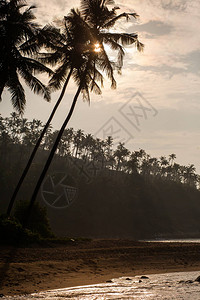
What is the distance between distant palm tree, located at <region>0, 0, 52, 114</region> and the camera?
58.6 feet

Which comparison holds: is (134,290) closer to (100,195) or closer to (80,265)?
(80,265)

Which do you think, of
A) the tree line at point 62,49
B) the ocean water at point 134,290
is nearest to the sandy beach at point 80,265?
the ocean water at point 134,290

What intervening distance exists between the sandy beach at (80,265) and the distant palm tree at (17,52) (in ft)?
34.0

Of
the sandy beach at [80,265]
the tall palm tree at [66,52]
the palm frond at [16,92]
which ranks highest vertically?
the tall palm tree at [66,52]

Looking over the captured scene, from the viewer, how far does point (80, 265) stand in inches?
427

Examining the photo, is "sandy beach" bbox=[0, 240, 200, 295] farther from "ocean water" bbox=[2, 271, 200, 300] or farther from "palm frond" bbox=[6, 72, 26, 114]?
"palm frond" bbox=[6, 72, 26, 114]

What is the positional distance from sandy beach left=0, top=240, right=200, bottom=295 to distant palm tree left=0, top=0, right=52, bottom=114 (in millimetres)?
10349

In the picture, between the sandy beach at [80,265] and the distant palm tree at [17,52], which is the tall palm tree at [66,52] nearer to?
the distant palm tree at [17,52]

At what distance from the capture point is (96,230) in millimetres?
77000

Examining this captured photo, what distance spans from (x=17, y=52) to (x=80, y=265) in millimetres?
13850

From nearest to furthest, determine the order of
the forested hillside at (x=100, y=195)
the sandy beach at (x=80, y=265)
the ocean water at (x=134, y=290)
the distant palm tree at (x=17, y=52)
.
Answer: the ocean water at (x=134, y=290) < the sandy beach at (x=80, y=265) < the distant palm tree at (x=17, y=52) < the forested hillside at (x=100, y=195)

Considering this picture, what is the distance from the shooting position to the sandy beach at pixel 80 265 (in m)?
8.33

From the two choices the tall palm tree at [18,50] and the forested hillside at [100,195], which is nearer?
the tall palm tree at [18,50]

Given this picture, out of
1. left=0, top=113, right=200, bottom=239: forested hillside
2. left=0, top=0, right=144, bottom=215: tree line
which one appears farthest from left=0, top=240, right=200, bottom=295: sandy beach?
left=0, top=113, right=200, bottom=239: forested hillside
